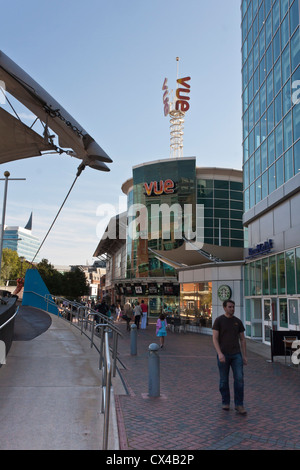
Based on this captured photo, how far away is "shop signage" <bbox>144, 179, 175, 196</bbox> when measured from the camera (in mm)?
44062

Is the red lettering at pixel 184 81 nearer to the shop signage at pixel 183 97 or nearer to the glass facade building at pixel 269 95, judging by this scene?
the shop signage at pixel 183 97

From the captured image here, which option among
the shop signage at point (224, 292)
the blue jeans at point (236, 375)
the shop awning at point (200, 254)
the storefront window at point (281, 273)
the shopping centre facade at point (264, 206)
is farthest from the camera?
the shop awning at point (200, 254)

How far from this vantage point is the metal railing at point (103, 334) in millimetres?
4605

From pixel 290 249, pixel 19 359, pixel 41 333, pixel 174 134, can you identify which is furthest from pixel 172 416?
pixel 174 134

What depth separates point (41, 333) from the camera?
44.9 ft

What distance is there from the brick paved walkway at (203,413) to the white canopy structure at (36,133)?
5012 mm

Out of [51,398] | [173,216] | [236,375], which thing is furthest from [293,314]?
[173,216]

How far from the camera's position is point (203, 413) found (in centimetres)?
646

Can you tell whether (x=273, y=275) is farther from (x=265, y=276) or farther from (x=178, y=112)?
(x=178, y=112)

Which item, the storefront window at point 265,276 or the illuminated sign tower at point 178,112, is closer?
the storefront window at point 265,276

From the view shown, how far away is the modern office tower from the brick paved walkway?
6.21 metres

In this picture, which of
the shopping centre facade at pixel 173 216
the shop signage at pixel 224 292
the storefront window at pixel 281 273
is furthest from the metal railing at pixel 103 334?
the shopping centre facade at pixel 173 216
